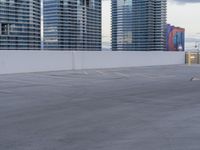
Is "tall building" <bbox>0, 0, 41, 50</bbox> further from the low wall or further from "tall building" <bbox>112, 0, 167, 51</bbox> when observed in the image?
"tall building" <bbox>112, 0, 167, 51</bbox>

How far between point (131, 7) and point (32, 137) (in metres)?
93.9

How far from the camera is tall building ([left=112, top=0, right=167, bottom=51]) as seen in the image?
266ft

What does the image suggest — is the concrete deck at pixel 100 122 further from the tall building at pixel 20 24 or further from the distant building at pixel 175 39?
the distant building at pixel 175 39

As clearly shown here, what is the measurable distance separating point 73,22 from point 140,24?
27689mm

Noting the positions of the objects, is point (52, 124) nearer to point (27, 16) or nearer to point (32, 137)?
point (32, 137)

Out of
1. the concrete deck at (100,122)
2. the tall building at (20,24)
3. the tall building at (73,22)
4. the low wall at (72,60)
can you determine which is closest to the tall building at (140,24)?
the tall building at (73,22)

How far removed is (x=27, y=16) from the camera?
65.4 metres

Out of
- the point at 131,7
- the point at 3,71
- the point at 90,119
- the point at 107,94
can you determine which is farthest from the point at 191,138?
the point at 131,7

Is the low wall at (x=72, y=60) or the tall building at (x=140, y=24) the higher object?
the tall building at (x=140, y=24)

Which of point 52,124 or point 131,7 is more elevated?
point 131,7

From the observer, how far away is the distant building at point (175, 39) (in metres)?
74.2

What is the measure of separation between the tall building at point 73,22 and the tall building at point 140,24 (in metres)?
6.82

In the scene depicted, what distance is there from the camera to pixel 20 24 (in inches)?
2458

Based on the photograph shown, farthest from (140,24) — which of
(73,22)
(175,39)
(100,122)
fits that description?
(100,122)
